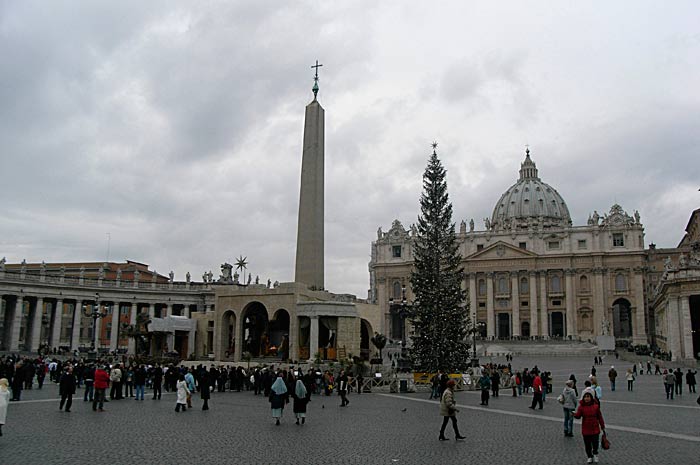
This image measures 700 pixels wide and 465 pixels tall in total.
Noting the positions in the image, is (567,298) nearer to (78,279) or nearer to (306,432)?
(78,279)

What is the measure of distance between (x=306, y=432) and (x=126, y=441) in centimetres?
379

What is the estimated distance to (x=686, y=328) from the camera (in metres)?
46.5

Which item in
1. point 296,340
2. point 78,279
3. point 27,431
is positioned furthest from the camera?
point 78,279

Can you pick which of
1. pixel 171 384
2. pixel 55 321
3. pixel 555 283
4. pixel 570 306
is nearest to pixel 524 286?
pixel 555 283

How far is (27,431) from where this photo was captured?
1313cm

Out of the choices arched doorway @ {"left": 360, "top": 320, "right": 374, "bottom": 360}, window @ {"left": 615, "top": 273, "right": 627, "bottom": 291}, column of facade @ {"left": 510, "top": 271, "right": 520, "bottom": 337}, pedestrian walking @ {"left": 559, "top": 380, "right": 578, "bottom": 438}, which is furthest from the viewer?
column of facade @ {"left": 510, "top": 271, "right": 520, "bottom": 337}

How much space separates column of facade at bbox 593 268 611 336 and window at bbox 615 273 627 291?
2328 millimetres

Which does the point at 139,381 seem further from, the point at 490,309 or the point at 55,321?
the point at 490,309

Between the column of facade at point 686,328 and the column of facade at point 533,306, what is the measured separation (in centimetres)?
4770

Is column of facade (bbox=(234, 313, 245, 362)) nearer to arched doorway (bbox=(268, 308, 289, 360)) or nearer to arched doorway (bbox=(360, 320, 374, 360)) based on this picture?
arched doorway (bbox=(268, 308, 289, 360))

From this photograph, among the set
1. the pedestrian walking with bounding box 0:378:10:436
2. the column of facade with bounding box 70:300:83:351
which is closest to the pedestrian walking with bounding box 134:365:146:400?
the pedestrian walking with bounding box 0:378:10:436

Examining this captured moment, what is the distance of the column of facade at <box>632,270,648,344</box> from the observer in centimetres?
9019

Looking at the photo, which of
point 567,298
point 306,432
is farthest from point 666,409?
point 567,298

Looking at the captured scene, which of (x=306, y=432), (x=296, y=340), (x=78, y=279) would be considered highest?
(x=78, y=279)
